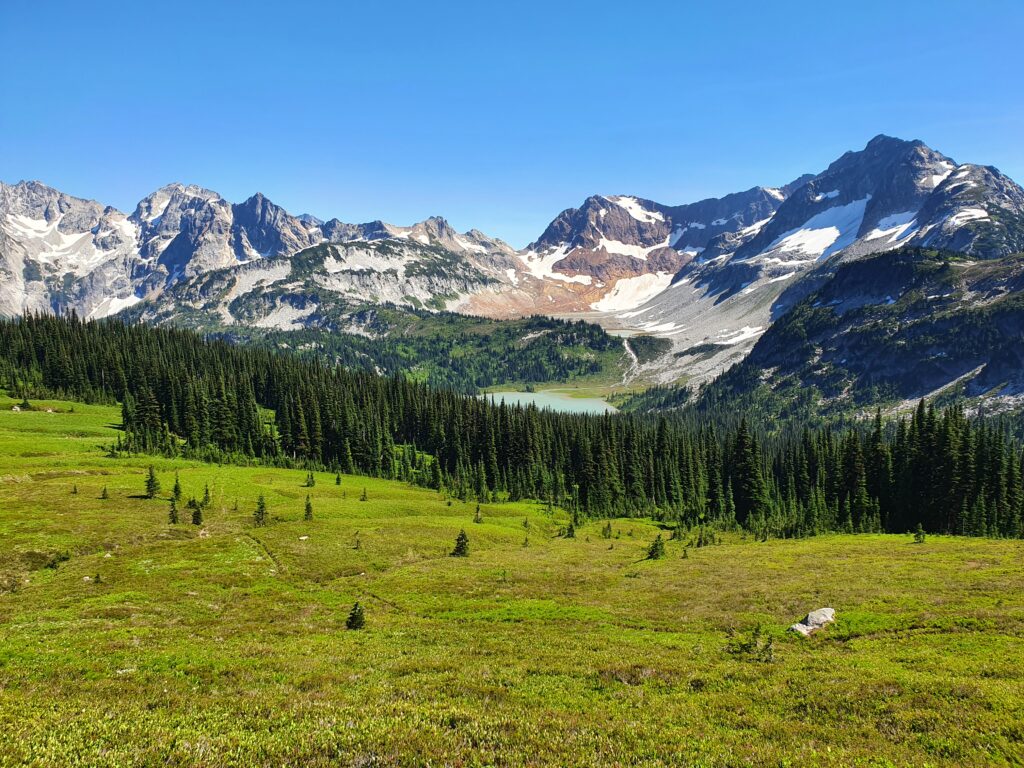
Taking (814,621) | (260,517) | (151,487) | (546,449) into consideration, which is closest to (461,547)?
(260,517)

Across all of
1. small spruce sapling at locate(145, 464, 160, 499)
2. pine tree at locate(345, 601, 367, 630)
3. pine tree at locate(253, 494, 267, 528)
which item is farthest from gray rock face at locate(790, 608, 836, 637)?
small spruce sapling at locate(145, 464, 160, 499)

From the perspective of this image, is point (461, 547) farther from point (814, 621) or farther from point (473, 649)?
point (814, 621)

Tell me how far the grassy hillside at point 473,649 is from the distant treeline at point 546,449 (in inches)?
1405

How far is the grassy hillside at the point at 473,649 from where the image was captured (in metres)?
16.4

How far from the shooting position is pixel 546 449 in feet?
528

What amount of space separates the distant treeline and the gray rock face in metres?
74.2

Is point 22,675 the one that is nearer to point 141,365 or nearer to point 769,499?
point 769,499

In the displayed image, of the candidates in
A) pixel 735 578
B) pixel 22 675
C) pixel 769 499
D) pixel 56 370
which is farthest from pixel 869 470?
pixel 56 370

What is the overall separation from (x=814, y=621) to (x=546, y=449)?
4932 inches

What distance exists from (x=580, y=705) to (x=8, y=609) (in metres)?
42.1

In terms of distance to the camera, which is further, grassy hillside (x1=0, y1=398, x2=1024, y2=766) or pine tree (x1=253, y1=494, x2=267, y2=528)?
pine tree (x1=253, y1=494, x2=267, y2=528)

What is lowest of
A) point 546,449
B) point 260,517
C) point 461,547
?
point 461,547

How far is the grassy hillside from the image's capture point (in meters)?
16.4

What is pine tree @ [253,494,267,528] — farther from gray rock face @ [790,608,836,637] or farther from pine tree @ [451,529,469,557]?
gray rock face @ [790,608,836,637]
